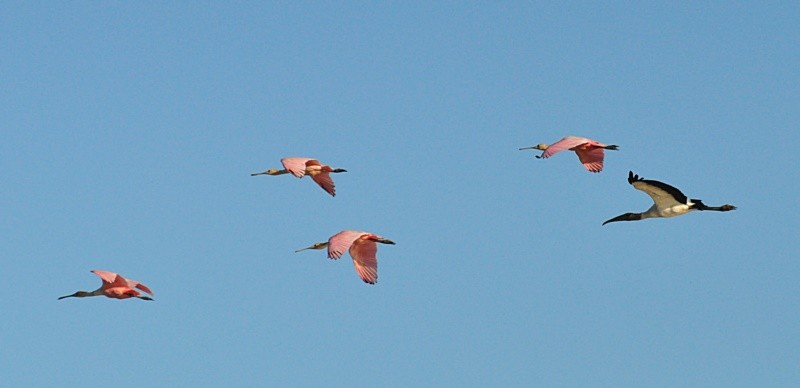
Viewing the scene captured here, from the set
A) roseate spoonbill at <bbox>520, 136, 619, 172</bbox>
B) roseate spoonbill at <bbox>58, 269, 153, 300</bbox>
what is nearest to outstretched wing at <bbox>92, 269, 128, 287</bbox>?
roseate spoonbill at <bbox>58, 269, 153, 300</bbox>

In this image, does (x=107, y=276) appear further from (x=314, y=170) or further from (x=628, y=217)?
(x=628, y=217)

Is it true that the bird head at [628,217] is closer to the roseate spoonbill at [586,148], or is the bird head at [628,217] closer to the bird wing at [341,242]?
the roseate spoonbill at [586,148]

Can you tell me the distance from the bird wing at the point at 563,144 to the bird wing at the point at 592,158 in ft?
1.82

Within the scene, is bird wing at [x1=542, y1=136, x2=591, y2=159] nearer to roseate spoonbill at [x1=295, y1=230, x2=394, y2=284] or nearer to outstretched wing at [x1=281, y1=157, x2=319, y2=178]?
roseate spoonbill at [x1=295, y1=230, x2=394, y2=284]

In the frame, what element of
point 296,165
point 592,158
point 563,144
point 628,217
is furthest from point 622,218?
point 296,165

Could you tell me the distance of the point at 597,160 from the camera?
4222cm

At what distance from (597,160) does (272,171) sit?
11.2m

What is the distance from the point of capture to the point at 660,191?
1565 inches

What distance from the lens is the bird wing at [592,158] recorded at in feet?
138

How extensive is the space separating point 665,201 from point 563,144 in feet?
9.01

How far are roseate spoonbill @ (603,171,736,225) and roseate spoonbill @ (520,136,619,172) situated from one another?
1699 millimetres

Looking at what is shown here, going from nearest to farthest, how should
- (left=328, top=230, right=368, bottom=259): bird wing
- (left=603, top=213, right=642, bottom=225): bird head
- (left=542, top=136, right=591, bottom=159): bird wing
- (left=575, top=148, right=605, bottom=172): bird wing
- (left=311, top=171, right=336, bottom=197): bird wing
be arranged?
(left=328, top=230, right=368, bottom=259): bird wing < (left=542, top=136, right=591, bottom=159): bird wing < (left=575, top=148, right=605, bottom=172): bird wing < (left=603, top=213, right=642, bottom=225): bird head < (left=311, top=171, right=336, bottom=197): bird wing

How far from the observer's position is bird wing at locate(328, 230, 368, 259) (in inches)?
1458

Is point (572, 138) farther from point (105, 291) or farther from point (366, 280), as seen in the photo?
point (105, 291)
